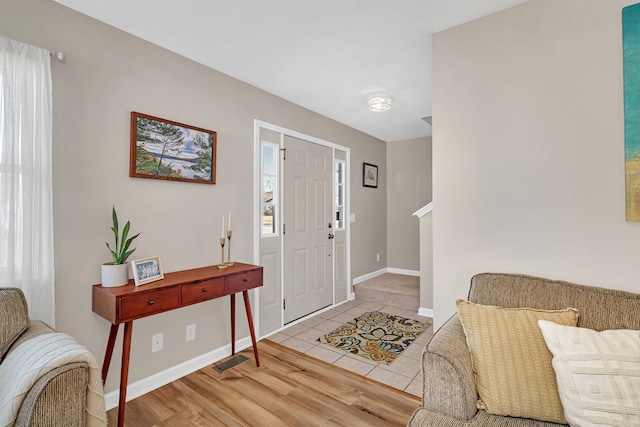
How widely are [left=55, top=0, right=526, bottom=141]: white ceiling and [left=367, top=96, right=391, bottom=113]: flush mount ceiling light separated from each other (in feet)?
0.25

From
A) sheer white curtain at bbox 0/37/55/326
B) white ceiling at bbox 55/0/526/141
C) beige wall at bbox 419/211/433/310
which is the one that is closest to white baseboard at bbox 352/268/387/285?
beige wall at bbox 419/211/433/310

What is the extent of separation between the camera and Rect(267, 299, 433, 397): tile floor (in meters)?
2.27

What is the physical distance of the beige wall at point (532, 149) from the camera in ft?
5.00

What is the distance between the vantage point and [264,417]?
184 centimetres

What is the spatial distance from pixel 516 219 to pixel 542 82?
77cm

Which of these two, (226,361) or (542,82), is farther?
(226,361)

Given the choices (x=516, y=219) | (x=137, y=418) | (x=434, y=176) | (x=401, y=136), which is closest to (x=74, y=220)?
(x=137, y=418)

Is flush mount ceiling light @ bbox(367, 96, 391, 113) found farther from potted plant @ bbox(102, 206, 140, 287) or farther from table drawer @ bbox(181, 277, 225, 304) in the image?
potted plant @ bbox(102, 206, 140, 287)

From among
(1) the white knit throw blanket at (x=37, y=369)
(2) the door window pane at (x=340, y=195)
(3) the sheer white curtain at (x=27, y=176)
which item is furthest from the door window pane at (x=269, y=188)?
(1) the white knit throw blanket at (x=37, y=369)

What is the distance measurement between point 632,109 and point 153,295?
8.79 feet

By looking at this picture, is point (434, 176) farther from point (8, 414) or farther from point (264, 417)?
point (8, 414)

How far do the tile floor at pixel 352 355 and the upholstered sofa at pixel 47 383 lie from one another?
5.69ft

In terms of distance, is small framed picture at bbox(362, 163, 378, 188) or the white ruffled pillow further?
small framed picture at bbox(362, 163, 378, 188)

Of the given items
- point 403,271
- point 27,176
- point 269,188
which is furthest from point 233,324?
point 403,271
